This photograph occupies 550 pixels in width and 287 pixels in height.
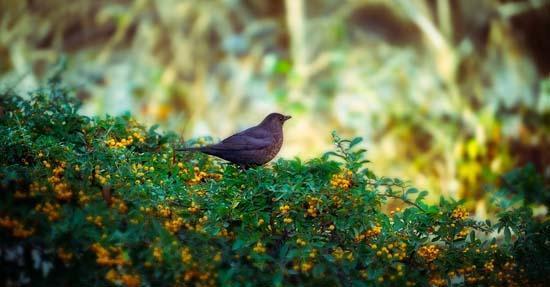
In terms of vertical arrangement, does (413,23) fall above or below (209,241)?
above

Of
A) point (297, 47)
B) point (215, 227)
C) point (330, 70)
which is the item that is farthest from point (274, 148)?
point (330, 70)

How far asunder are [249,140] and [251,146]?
0.13 feet

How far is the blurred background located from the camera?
7.53 metres

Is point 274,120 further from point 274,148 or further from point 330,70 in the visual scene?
point 330,70

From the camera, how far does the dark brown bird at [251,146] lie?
11.1 ft

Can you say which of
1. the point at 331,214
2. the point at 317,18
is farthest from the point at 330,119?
the point at 331,214

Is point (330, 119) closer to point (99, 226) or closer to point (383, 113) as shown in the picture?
point (383, 113)

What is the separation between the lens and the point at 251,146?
11.5 ft

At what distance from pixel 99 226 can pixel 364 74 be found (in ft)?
18.9

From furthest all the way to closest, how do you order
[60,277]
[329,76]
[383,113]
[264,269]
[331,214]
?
[329,76] < [383,113] < [331,214] < [264,269] < [60,277]

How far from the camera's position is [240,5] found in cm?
876

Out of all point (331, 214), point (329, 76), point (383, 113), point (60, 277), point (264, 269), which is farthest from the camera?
point (329, 76)

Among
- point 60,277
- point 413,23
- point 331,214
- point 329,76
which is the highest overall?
point 413,23

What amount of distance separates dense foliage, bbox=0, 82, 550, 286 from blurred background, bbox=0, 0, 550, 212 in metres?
4.22
